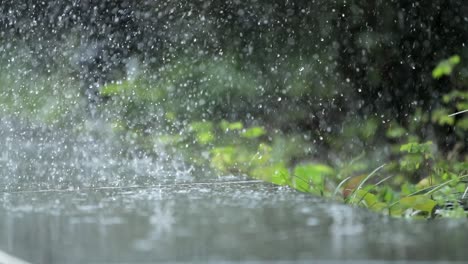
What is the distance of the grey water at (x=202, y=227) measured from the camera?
0.71 meters

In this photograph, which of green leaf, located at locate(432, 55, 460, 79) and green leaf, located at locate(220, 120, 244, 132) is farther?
green leaf, located at locate(220, 120, 244, 132)

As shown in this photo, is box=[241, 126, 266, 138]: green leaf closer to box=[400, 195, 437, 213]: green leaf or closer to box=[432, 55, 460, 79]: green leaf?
box=[432, 55, 460, 79]: green leaf

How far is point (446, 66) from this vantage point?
3049 millimetres

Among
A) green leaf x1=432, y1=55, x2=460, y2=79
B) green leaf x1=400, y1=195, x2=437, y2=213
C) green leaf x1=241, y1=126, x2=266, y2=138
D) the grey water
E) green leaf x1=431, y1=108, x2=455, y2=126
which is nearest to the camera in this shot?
the grey water

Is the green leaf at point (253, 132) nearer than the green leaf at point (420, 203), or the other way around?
the green leaf at point (420, 203)

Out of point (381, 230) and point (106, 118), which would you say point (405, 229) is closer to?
point (381, 230)

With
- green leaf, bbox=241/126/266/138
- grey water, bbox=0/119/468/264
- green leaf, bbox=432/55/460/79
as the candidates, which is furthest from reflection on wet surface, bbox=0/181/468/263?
green leaf, bbox=241/126/266/138

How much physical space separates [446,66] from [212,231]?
245cm

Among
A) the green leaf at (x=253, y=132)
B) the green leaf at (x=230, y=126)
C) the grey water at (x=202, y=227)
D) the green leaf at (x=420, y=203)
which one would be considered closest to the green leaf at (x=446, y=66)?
the green leaf at (x=253, y=132)

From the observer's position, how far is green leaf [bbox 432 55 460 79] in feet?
9.97

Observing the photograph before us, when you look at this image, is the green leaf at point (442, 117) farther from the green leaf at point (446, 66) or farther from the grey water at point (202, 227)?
the grey water at point (202, 227)

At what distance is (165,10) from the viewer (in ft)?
12.0

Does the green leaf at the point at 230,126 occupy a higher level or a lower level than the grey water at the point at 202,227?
higher

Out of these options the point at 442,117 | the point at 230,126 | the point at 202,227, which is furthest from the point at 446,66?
the point at 202,227
